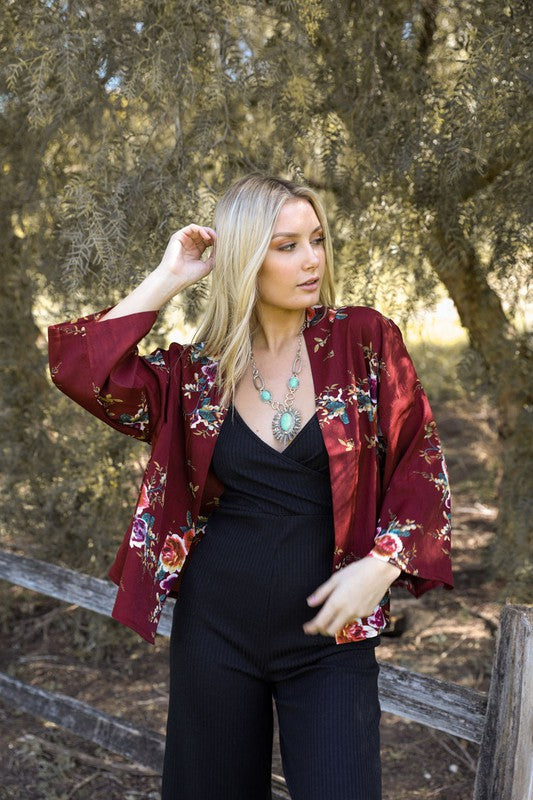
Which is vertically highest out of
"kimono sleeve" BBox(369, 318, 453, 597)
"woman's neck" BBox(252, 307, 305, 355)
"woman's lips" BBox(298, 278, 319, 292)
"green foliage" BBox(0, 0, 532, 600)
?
"green foliage" BBox(0, 0, 532, 600)

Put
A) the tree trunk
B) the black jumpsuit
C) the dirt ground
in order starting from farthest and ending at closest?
the tree trunk → the dirt ground → the black jumpsuit

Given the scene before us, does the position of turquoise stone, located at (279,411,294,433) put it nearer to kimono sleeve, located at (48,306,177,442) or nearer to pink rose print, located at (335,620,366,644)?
kimono sleeve, located at (48,306,177,442)

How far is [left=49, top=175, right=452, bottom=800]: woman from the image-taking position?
6.73 feet

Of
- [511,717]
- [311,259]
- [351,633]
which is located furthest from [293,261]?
[511,717]

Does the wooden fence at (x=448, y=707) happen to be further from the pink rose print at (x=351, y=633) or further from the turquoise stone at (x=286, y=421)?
the turquoise stone at (x=286, y=421)

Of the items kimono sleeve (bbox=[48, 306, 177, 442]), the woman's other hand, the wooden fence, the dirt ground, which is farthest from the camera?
the dirt ground

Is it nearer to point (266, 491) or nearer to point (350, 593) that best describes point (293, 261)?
point (266, 491)

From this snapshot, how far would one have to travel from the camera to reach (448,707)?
264 centimetres

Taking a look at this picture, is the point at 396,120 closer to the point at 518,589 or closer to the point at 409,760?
the point at 518,589

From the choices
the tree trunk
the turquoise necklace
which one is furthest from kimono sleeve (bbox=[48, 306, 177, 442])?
the tree trunk

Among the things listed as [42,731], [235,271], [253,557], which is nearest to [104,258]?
[235,271]

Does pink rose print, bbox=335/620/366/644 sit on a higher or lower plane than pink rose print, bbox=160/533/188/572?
lower

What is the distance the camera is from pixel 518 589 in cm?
410

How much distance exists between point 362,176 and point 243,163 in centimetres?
45
